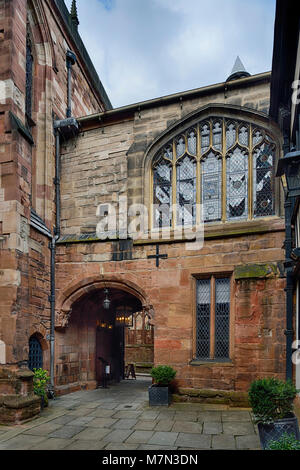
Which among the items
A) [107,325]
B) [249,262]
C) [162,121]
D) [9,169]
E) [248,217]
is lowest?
[107,325]

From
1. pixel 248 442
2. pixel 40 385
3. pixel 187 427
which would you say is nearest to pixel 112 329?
pixel 40 385

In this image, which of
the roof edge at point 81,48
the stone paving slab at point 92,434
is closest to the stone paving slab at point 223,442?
the stone paving slab at point 92,434

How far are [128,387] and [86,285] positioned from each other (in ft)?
14.0

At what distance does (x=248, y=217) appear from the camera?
9.27 metres

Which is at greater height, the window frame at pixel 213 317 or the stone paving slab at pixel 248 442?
the window frame at pixel 213 317

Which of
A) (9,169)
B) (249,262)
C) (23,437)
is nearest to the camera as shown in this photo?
(23,437)

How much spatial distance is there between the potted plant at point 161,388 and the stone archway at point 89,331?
1.47 meters

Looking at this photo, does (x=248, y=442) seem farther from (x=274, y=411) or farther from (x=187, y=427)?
(x=187, y=427)

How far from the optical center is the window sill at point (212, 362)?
862 cm

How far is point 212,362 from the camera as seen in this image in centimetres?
877

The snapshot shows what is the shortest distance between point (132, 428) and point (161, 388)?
1.90 m

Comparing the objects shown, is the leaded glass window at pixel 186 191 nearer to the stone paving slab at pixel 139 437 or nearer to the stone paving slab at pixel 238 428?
the stone paving slab at pixel 238 428
